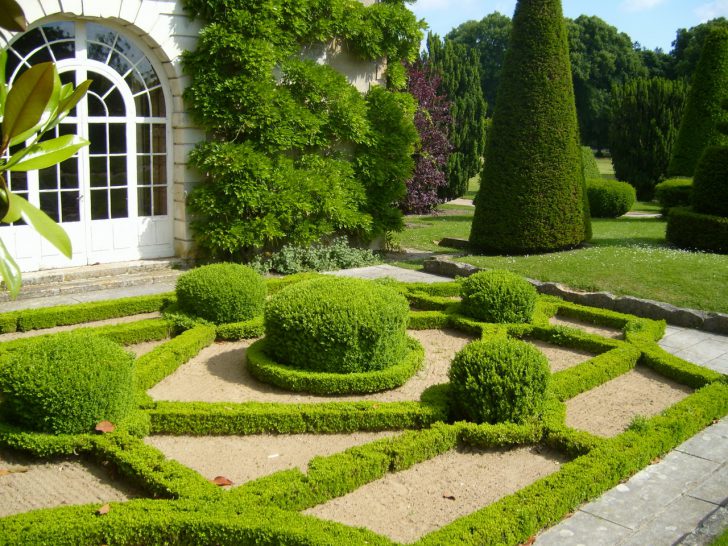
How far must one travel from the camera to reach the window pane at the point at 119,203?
11133 millimetres

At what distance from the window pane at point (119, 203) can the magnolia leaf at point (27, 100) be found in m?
9.93

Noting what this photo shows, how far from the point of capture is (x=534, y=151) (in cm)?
1264

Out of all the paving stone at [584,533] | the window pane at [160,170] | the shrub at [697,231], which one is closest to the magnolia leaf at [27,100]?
the paving stone at [584,533]

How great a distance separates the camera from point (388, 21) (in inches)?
527

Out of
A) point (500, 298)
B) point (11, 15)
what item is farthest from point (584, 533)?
point (500, 298)

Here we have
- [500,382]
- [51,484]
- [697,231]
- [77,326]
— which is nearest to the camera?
[51,484]

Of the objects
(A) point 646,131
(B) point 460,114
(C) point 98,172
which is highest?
(B) point 460,114

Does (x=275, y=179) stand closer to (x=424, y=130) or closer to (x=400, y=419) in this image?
(x=400, y=419)

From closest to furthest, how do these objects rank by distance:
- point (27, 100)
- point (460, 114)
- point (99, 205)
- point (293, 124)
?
point (27, 100)
point (99, 205)
point (293, 124)
point (460, 114)

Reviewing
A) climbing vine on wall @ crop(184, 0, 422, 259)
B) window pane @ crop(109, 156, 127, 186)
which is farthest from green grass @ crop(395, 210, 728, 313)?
window pane @ crop(109, 156, 127, 186)

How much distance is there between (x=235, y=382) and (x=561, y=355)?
3406 mm

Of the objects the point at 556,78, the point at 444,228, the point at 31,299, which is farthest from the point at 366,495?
the point at 444,228

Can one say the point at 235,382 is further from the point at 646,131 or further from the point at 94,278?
the point at 646,131

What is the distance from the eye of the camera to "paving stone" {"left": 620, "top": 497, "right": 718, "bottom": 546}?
4.13m
